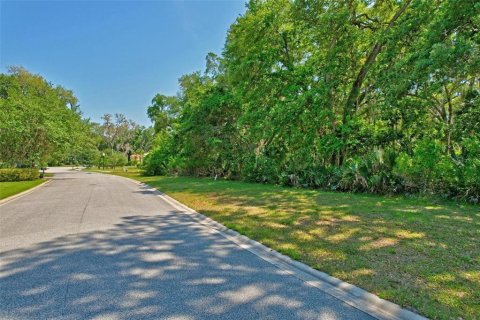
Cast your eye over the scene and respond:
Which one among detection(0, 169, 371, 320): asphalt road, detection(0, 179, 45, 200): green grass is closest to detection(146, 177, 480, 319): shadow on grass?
detection(0, 169, 371, 320): asphalt road

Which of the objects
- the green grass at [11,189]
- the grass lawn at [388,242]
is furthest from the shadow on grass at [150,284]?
the green grass at [11,189]

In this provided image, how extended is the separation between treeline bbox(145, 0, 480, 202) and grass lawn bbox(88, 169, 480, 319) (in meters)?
2.38

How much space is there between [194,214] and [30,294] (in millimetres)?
5255

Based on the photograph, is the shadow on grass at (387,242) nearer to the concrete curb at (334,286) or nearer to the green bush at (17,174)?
the concrete curb at (334,286)

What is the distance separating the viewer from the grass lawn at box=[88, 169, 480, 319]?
3.22 meters

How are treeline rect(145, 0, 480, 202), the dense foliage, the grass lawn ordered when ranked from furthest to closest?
1. the dense foliage
2. treeline rect(145, 0, 480, 202)
3. the grass lawn

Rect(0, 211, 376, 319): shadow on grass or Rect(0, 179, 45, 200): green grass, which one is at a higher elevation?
Rect(0, 179, 45, 200): green grass

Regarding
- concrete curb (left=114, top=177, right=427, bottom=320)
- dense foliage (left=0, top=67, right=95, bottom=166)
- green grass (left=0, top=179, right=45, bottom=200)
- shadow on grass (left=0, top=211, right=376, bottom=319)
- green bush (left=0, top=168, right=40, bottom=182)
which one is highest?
dense foliage (left=0, top=67, right=95, bottom=166)

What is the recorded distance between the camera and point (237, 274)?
13.0ft

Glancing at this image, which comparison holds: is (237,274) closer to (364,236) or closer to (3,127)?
(364,236)

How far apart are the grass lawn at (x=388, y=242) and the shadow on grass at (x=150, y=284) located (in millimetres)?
693

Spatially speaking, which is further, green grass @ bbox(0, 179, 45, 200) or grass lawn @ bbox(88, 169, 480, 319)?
green grass @ bbox(0, 179, 45, 200)

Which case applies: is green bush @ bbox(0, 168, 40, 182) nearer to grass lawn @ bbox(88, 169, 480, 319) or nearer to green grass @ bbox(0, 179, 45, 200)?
green grass @ bbox(0, 179, 45, 200)

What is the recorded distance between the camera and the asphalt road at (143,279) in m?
2.99
